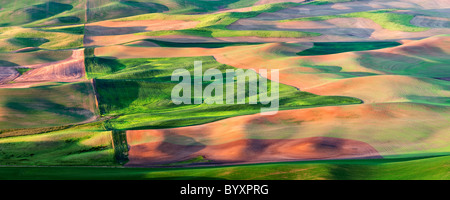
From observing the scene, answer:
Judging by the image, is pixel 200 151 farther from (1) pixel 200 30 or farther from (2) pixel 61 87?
(1) pixel 200 30

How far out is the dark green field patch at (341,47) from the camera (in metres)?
42.1

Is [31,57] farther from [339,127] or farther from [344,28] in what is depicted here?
[344,28]

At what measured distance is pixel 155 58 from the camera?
1576 inches

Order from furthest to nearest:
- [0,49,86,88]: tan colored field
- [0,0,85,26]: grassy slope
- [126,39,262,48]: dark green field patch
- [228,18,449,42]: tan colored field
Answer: [0,0,85,26]: grassy slope → [228,18,449,42]: tan colored field → [126,39,262,48]: dark green field patch → [0,49,86,88]: tan colored field

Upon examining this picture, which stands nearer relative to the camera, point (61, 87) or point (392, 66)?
point (61, 87)

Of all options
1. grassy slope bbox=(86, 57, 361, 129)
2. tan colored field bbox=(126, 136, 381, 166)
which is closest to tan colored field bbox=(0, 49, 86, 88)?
grassy slope bbox=(86, 57, 361, 129)

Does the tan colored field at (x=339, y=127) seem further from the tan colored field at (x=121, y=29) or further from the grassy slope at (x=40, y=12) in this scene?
the grassy slope at (x=40, y=12)

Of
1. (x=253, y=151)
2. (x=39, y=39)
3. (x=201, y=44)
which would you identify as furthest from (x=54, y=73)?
(x=253, y=151)

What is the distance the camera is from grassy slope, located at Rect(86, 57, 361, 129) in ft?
75.8

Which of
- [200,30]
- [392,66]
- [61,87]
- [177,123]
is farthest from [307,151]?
[200,30]

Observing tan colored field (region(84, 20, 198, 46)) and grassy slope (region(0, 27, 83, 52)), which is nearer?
grassy slope (region(0, 27, 83, 52))

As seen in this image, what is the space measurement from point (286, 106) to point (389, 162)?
31.0ft

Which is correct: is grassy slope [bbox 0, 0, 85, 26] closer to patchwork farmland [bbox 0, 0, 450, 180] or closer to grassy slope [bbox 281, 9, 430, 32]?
patchwork farmland [bbox 0, 0, 450, 180]

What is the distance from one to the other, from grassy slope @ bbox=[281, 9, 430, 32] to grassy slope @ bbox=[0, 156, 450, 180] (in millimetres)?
42343
